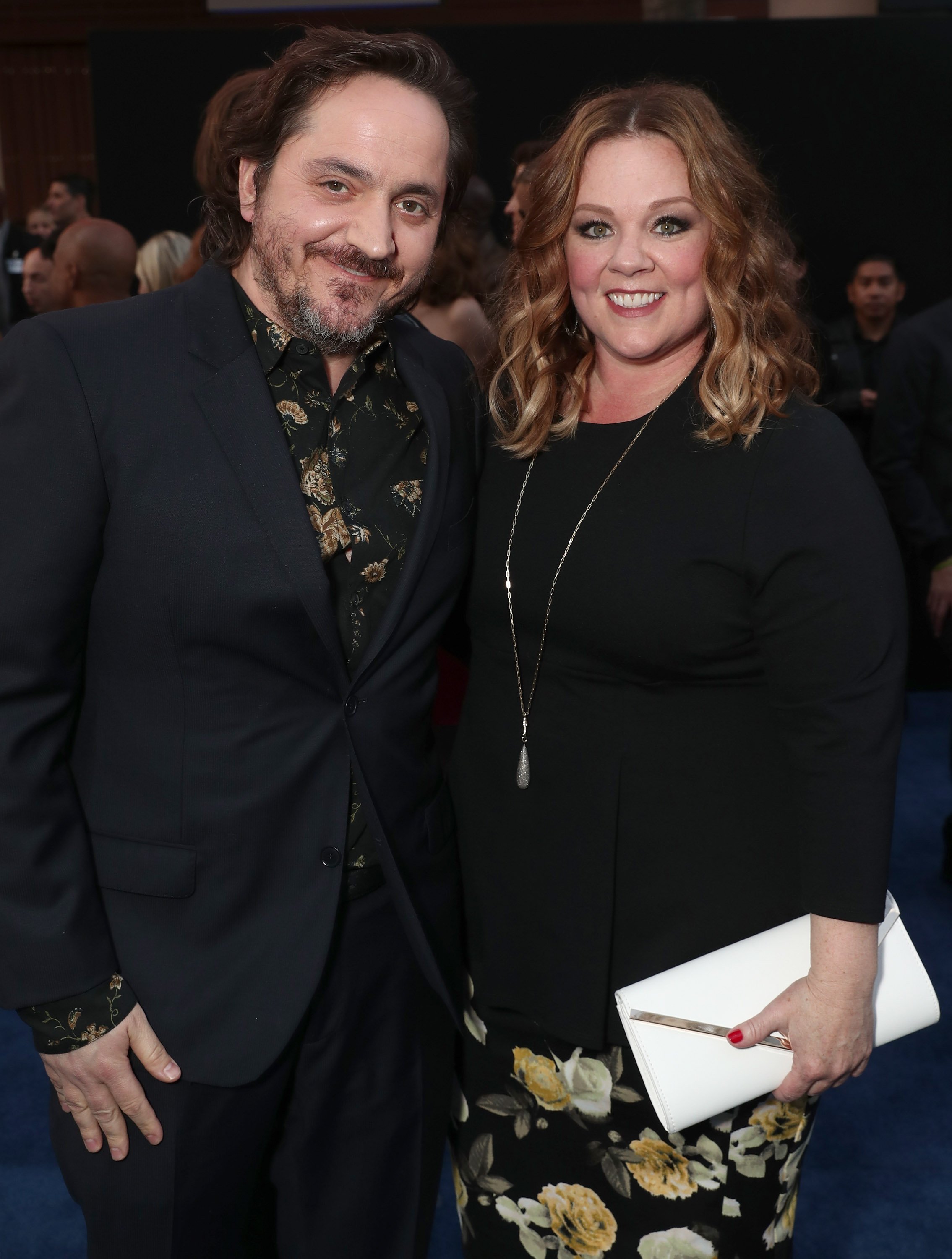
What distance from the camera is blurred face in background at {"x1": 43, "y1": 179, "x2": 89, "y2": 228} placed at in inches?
256

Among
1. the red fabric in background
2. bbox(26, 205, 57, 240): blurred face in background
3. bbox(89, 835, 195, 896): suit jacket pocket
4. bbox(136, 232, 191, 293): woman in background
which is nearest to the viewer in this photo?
bbox(89, 835, 195, 896): suit jacket pocket

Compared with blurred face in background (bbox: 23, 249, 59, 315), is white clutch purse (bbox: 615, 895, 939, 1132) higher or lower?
lower

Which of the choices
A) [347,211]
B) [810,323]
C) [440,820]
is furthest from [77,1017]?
[810,323]

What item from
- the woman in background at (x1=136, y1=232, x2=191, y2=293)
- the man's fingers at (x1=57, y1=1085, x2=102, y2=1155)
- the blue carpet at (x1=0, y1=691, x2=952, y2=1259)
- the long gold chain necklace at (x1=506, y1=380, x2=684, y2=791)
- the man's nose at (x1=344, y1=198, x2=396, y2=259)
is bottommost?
the blue carpet at (x1=0, y1=691, x2=952, y2=1259)

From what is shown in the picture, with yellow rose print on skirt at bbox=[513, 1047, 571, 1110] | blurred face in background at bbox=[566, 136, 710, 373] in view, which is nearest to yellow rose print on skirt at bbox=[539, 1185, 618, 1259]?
yellow rose print on skirt at bbox=[513, 1047, 571, 1110]

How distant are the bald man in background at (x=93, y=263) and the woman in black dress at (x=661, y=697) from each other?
2385 mm

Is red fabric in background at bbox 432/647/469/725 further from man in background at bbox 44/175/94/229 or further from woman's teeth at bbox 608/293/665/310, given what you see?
man in background at bbox 44/175/94/229

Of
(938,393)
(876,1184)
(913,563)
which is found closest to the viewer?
(876,1184)

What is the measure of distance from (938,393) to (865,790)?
258 centimetres

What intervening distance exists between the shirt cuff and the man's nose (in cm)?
89

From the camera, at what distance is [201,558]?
1323mm

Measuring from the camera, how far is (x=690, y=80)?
512 cm

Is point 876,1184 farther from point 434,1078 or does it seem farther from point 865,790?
point 865,790

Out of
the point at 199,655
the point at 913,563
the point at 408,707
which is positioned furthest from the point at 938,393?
the point at 199,655
